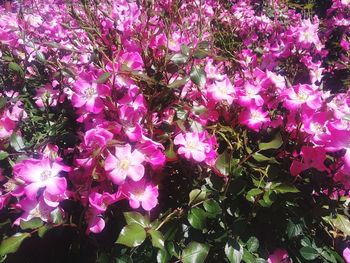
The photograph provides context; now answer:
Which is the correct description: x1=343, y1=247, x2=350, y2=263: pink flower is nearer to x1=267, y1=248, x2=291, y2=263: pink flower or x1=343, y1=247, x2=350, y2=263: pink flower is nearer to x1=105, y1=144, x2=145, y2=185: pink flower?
x1=267, y1=248, x2=291, y2=263: pink flower

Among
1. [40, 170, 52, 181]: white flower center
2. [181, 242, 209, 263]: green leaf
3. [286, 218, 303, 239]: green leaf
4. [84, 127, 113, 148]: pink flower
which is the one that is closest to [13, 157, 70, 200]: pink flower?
[40, 170, 52, 181]: white flower center

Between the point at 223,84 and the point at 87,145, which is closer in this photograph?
the point at 87,145

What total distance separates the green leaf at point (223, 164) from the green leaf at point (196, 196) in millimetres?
76

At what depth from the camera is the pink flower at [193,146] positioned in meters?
0.97

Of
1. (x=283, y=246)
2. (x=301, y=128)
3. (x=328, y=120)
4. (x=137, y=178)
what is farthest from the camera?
(x=283, y=246)

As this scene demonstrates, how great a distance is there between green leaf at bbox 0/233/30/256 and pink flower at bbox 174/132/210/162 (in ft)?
1.48

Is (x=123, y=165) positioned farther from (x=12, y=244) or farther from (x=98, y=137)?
(x=12, y=244)

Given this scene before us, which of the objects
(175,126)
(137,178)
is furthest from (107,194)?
(175,126)

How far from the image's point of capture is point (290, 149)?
1.19 m

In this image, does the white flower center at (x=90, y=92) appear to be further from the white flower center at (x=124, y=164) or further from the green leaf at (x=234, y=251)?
the green leaf at (x=234, y=251)

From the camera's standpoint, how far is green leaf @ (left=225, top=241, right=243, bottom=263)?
1019 millimetres

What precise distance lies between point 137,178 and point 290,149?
55 cm

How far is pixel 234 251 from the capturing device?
1.03 metres

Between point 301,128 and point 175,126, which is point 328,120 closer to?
point 301,128
